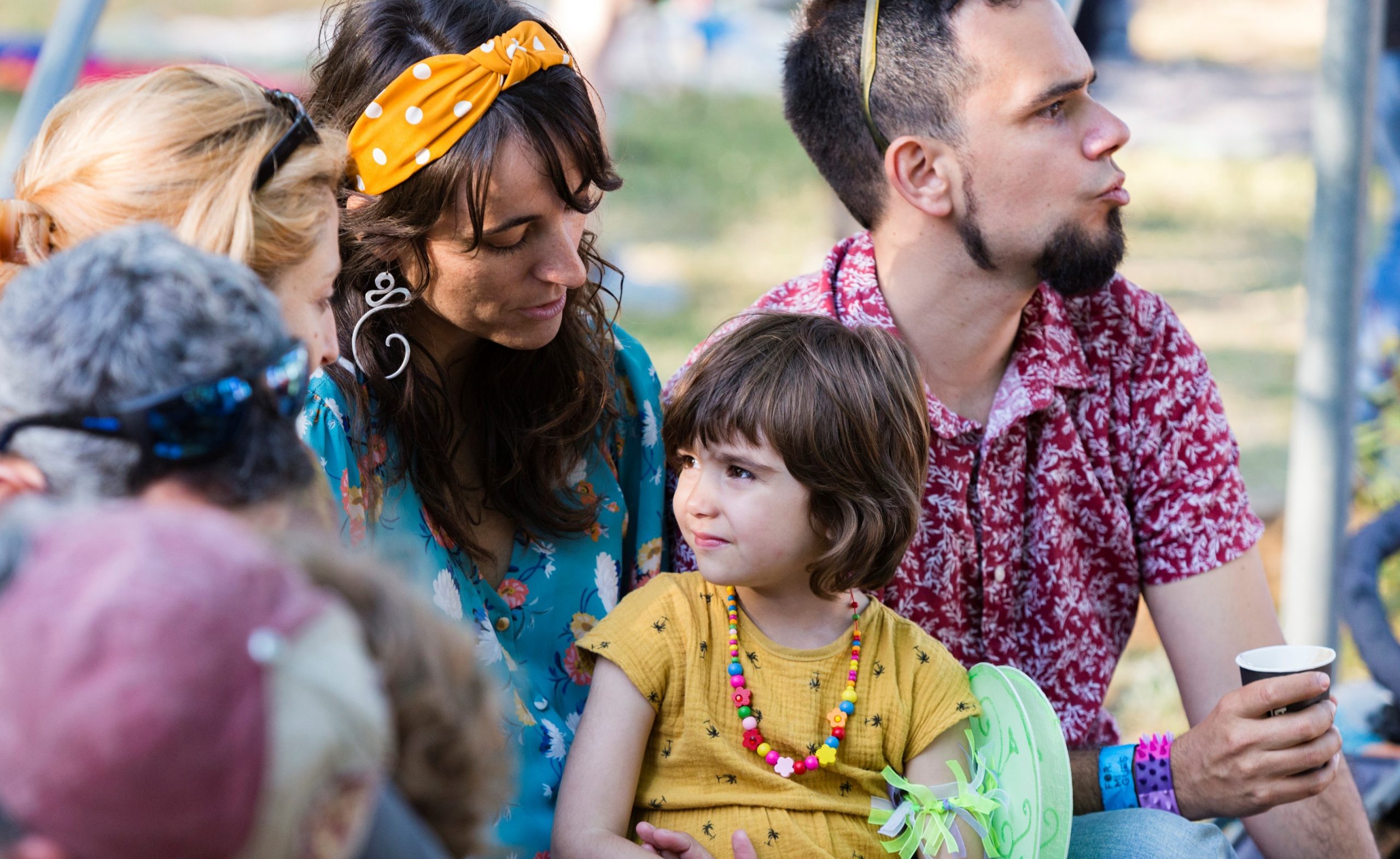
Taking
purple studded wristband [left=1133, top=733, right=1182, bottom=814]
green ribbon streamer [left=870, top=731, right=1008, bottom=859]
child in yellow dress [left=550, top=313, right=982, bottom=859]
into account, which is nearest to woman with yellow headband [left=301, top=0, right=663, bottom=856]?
child in yellow dress [left=550, top=313, right=982, bottom=859]

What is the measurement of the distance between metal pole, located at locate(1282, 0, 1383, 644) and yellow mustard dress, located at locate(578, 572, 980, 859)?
53.6 inches

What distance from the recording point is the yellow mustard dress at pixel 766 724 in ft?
6.38

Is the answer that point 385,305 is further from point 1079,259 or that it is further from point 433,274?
point 1079,259

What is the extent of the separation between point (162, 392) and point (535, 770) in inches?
38.4

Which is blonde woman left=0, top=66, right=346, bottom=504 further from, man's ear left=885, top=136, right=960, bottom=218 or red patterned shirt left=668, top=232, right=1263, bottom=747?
man's ear left=885, top=136, right=960, bottom=218

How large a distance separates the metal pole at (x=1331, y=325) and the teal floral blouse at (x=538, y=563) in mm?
1533

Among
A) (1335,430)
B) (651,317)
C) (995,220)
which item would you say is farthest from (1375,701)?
(651,317)

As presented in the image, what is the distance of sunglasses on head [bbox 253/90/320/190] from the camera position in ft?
5.47

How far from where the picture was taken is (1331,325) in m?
2.94

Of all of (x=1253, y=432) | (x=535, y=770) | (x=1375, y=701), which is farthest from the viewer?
(x=1253, y=432)

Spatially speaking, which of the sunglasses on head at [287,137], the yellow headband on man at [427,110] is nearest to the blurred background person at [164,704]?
the sunglasses on head at [287,137]

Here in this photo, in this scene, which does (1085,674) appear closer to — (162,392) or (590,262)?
(590,262)

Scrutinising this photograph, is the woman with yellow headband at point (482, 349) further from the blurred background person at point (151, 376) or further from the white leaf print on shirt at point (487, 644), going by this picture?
the blurred background person at point (151, 376)

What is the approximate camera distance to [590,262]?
8.16 feet
